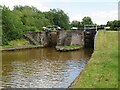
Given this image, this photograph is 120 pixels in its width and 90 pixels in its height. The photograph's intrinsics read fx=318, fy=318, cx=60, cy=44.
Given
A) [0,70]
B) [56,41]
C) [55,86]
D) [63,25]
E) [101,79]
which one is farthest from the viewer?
[63,25]

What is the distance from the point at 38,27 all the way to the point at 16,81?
44338mm

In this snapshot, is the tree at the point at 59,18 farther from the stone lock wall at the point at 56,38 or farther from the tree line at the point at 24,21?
the stone lock wall at the point at 56,38

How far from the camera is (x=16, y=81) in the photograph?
17.8m

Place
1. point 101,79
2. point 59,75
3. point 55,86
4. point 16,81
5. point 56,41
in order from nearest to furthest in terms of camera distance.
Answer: point 101,79
point 55,86
point 16,81
point 59,75
point 56,41

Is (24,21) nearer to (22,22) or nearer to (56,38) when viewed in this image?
(22,22)

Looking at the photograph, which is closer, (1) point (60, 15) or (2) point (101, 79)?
(2) point (101, 79)

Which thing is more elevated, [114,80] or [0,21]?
[0,21]

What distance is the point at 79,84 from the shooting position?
12.1 metres

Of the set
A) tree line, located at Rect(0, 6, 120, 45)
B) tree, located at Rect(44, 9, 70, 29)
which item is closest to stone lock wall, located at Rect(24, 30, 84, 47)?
tree line, located at Rect(0, 6, 120, 45)

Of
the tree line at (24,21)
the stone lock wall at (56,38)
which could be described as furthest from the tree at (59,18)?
the stone lock wall at (56,38)

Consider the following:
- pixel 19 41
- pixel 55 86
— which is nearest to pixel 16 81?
pixel 55 86

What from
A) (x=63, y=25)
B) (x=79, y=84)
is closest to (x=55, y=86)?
(x=79, y=84)

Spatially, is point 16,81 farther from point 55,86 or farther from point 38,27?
point 38,27

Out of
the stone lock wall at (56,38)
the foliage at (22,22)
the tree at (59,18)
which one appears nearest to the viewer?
the stone lock wall at (56,38)
